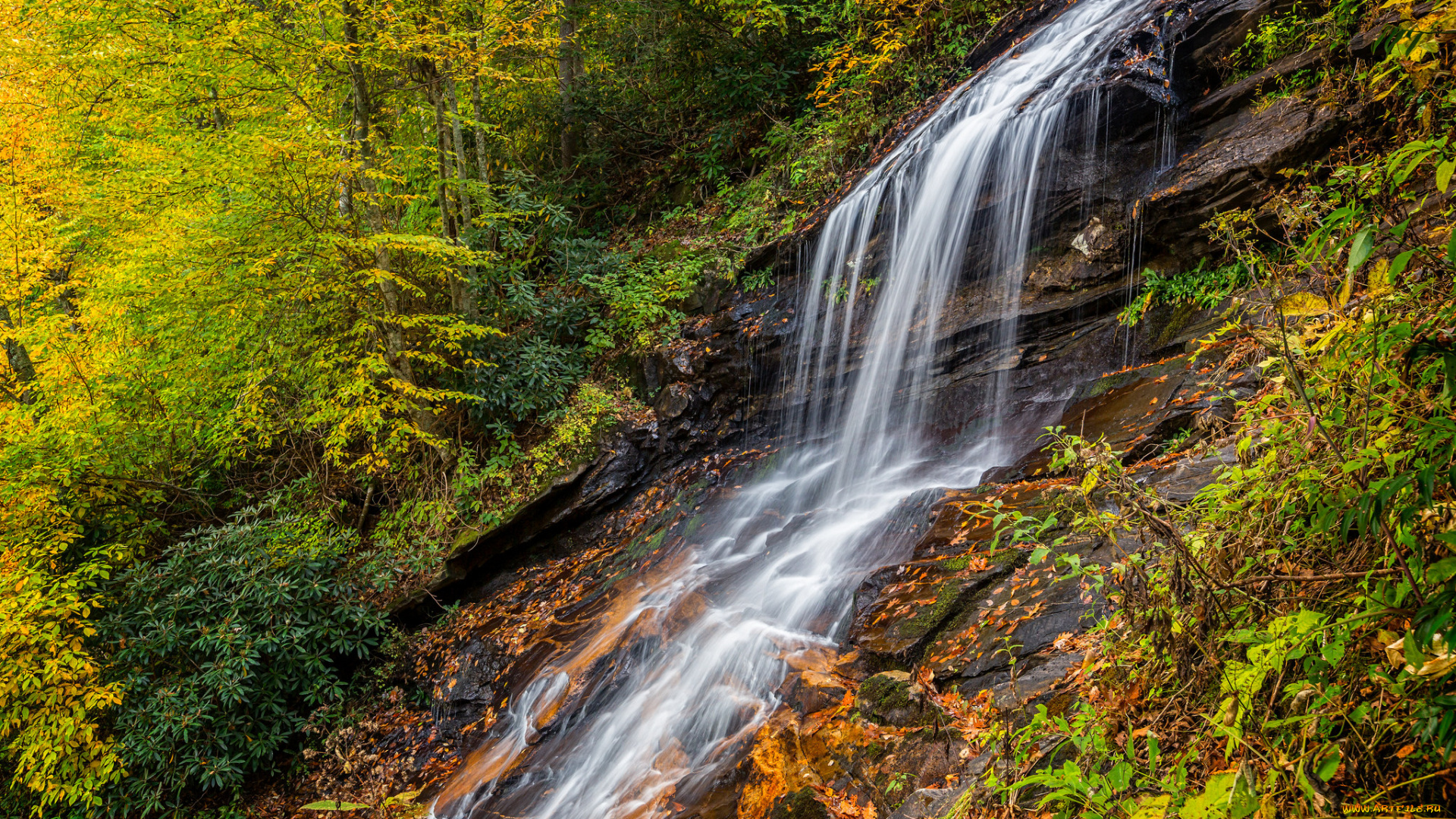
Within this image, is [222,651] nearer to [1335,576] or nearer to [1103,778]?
[1103,778]

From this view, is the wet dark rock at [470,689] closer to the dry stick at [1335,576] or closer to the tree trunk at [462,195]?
the tree trunk at [462,195]

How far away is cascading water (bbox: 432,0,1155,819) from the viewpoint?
5.11 m

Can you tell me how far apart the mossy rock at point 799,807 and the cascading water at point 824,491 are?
830mm

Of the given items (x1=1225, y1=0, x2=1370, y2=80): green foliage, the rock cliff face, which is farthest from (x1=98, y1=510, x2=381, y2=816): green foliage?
(x1=1225, y1=0, x2=1370, y2=80): green foliage

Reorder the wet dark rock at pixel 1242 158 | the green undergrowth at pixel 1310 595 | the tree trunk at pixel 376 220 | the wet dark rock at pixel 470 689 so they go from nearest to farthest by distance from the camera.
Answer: the green undergrowth at pixel 1310 595
the wet dark rock at pixel 1242 158
the wet dark rock at pixel 470 689
the tree trunk at pixel 376 220

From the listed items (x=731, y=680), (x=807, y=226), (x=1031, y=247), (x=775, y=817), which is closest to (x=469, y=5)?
(x=807, y=226)

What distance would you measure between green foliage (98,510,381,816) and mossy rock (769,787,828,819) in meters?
5.53

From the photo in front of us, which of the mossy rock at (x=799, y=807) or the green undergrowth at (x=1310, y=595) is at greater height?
the green undergrowth at (x=1310, y=595)

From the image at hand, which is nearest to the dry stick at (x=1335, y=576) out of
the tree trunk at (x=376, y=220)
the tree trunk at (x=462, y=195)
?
the tree trunk at (x=376, y=220)

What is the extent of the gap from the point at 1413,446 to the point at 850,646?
11.1ft

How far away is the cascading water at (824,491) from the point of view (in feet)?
16.8

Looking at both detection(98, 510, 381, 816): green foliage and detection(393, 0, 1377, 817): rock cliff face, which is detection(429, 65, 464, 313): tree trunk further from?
detection(98, 510, 381, 816): green foliage

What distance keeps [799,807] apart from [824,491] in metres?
4.03

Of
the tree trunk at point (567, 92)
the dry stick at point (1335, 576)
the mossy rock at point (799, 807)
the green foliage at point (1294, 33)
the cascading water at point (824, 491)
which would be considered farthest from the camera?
the tree trunk at point (567, 92)
